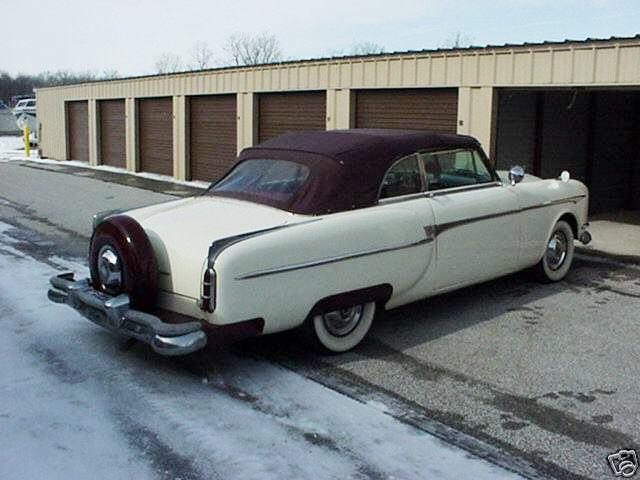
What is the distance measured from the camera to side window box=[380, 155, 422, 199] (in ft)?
18.9

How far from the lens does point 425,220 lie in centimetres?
575

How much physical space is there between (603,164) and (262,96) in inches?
288

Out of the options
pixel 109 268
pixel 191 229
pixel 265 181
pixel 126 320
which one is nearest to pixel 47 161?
pixel 265 181

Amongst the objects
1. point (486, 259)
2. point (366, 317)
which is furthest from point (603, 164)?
point (366, 317)

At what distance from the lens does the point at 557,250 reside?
7.64m

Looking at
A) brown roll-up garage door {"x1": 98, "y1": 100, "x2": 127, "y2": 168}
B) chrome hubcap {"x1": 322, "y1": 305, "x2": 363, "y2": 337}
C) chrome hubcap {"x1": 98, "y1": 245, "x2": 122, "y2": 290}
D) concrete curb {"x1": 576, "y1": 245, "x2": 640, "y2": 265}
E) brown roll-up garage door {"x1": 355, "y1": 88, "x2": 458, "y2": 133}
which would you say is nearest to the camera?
chrome hubcap {"x1": 98, "y1": 245, "x2": 122, "y2": 290}

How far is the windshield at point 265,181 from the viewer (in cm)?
552

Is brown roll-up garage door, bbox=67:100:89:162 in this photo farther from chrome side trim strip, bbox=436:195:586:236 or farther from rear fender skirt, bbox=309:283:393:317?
rear fender skirt, bbox=309:283:393:317

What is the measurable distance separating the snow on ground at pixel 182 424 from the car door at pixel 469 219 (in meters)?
1.74

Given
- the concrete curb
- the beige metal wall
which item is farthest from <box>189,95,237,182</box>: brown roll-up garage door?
the concrete curb

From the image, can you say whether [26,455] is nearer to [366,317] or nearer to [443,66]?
[366,317]

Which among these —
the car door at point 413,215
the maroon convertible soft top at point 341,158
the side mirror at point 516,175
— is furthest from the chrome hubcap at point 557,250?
the car door at point 413,215

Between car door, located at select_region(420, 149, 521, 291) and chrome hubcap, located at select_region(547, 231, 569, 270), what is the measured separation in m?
0.85

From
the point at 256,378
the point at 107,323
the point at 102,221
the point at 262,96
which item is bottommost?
the point at 256,378
